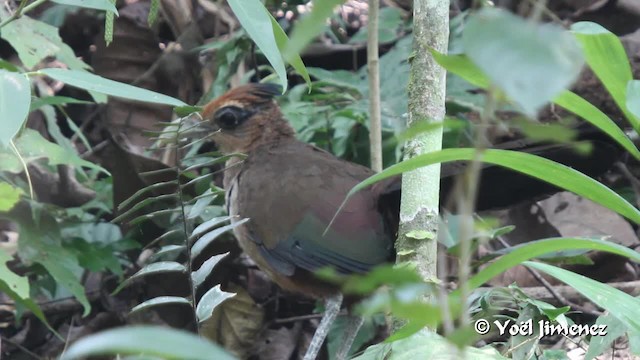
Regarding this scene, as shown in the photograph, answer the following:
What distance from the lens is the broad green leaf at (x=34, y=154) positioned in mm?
3465

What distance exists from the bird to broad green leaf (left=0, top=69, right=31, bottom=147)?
130cm

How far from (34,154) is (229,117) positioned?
102cm

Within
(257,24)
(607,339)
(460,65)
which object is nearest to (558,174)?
(607,339)

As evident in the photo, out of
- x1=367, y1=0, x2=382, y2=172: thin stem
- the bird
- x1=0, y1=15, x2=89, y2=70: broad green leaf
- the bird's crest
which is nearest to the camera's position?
the bird

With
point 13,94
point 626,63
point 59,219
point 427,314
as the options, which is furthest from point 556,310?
point 59,219

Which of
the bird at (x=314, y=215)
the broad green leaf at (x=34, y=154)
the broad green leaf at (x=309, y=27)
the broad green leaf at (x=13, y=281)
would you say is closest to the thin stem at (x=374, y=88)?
the bird at (x=314, y=215)

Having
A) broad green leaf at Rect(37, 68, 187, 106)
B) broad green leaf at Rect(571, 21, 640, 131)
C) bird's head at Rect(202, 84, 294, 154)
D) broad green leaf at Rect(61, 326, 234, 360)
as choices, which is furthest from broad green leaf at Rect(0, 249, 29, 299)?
broad green leaf at Rect(61, 326, 234, 360)

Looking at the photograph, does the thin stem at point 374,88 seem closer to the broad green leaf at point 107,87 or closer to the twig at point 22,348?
the broad green leaf at point 107,87

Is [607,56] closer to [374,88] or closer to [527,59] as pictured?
[527,59]

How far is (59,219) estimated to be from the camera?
13.9 ft

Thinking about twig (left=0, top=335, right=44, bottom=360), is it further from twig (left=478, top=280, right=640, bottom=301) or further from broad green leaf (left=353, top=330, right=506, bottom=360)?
broad green leaf (left=353, top=330, right=506, bottom=360)

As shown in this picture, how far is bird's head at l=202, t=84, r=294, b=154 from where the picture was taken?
4305 mm

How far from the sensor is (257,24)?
1.92 meters

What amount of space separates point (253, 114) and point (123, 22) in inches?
72.1
